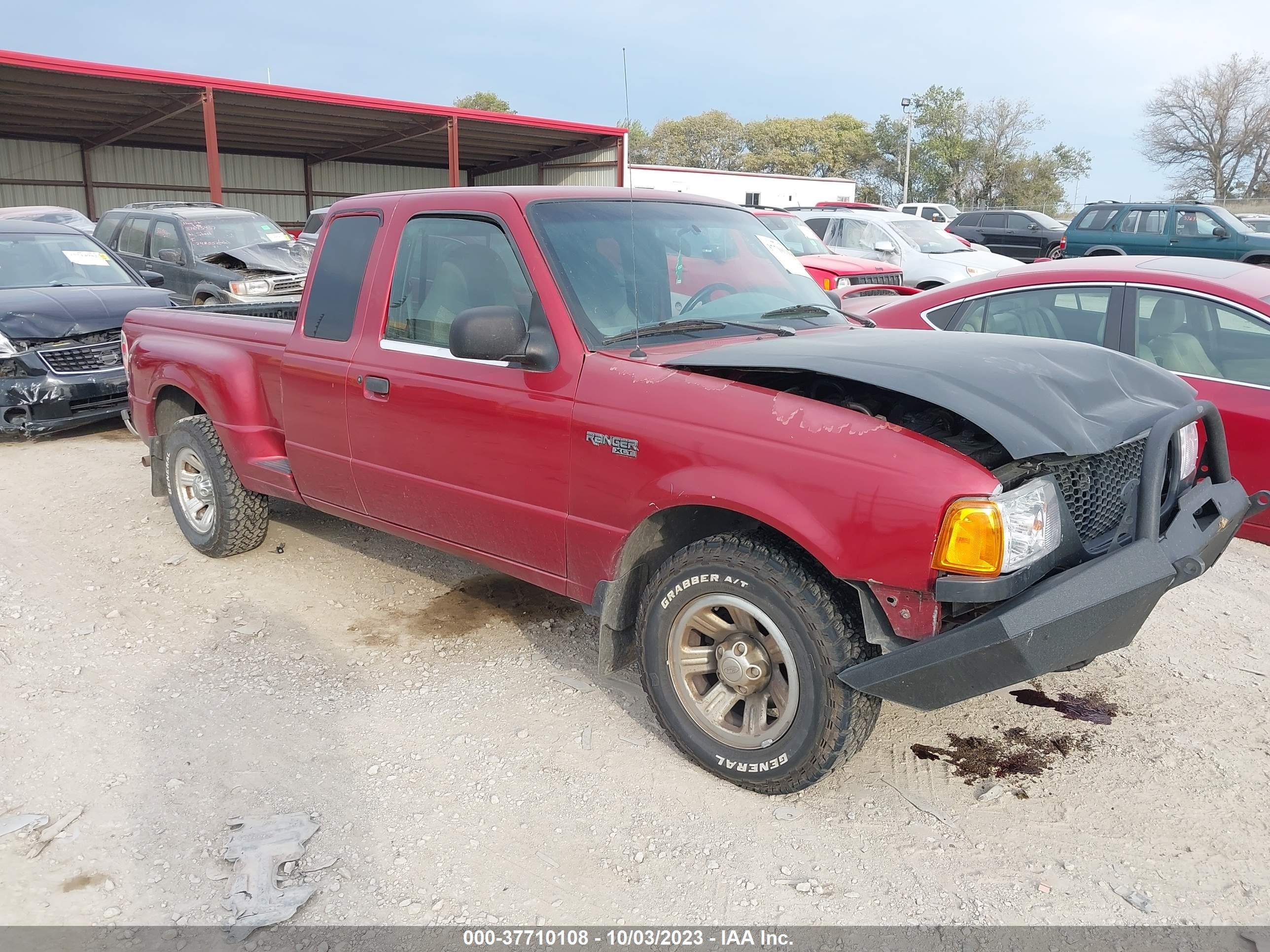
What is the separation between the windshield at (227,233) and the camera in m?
12.4

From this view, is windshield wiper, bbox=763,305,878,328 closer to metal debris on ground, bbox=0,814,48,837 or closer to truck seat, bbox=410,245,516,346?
truck seat, bbox=410,245,516,346

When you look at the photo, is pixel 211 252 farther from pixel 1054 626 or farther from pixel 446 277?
pixel 1054 626

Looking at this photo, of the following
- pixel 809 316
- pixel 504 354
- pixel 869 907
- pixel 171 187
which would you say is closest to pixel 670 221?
pixel 809 316

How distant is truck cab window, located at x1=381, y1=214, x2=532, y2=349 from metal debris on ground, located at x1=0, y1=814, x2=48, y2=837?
2187 mm

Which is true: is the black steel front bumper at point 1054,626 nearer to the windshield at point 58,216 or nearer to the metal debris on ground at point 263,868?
the metal debris on ground at point 263,868

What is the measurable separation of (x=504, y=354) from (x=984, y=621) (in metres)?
1.83

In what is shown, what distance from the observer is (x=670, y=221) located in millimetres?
4082

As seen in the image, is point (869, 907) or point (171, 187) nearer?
point (869, 907)

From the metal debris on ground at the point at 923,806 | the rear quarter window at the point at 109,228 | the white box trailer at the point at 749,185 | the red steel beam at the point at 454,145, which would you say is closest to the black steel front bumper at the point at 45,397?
the rear quarter window at the point at 109,228

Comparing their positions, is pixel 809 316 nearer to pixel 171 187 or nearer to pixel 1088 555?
pixel 1088 555

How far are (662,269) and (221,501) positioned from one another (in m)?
2.97

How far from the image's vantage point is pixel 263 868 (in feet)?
9.43

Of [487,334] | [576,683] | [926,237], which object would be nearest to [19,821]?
[576,683]

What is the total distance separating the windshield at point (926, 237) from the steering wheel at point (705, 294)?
11.2m
